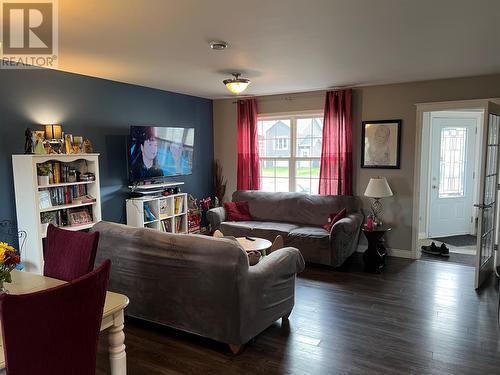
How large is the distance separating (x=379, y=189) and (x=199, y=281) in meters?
3.12

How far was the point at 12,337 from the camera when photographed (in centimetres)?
133

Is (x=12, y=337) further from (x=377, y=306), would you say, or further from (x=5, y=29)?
(x=377, y=306)

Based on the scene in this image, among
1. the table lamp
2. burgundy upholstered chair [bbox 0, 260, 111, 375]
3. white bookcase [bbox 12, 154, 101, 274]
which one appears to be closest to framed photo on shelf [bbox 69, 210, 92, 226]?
white bookcase [bbox 12, 154, 101, 274]

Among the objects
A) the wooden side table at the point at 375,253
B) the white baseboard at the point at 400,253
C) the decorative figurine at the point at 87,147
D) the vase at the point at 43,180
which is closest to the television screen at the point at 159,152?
the decorative figurine at the point at 87,147

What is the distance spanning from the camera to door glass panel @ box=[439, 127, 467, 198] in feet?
20.6

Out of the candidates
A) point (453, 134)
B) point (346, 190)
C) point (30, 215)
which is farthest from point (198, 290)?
point (453, 134)

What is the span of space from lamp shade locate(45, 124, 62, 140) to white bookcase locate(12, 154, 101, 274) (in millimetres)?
257

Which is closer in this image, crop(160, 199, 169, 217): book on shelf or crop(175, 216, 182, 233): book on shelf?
crop(160, 199, 169, 217): book on shelf

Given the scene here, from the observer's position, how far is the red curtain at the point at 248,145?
6395mm

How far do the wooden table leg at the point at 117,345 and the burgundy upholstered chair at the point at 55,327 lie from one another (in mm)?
304

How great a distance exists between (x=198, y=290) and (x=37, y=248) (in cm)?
200

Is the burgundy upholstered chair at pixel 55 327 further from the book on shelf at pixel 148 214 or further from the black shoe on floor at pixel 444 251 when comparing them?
the black shoe on floor at pixel 444 251

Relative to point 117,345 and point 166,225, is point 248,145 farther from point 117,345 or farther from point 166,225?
→ point 117,345

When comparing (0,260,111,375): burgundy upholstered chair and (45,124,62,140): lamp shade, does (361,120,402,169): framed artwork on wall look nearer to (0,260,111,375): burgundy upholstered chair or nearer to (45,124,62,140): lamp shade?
(45,124,62,140): lamp shade
